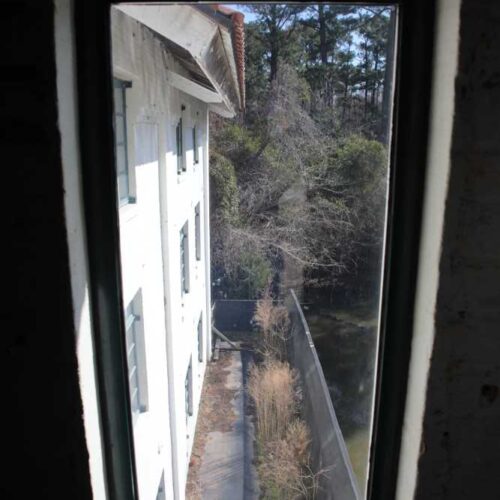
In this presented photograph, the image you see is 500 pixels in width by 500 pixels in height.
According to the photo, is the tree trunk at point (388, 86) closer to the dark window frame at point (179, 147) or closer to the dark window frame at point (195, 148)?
the dark window frame at point (179, 147)

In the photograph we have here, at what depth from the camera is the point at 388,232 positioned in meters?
1.05

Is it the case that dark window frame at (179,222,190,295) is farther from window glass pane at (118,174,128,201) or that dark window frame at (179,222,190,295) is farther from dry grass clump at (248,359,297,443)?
dry grass clump at (248,359,297,443)

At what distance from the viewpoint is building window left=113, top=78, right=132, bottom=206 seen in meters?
2.55

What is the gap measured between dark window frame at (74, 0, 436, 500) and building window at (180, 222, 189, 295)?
4.10 metres

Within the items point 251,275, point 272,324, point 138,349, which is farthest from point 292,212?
point 138,349

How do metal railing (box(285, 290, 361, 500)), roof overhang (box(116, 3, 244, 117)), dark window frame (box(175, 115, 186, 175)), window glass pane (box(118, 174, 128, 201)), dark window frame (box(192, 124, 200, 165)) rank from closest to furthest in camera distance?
roof overhang (box(116, 3, 244, 117)), metal railing (box(285, 290, 361, 500)), window glass pane (box(118, 174, 128, 201)), dark window frame (box(175, 115, 186, 175)), dark window frame (box(192, 124, 200, 165))

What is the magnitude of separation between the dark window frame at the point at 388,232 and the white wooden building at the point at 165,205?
4.1 inches

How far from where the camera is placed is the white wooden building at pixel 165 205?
1.92m

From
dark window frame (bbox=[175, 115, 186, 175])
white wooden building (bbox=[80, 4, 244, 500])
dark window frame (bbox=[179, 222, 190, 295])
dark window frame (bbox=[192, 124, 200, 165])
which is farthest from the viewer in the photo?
dark window frame (bbox=[192, 124, 200, 165])

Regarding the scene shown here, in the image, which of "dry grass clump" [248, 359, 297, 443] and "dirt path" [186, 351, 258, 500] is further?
"dirt path" [186, 351, 258, 500]

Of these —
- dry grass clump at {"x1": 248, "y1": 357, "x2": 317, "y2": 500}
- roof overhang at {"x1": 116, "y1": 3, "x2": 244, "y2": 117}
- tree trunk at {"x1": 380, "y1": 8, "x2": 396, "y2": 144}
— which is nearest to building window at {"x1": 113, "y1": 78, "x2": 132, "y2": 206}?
roof overhang at {"x1": 116, "y1": 3, "x2": 244, "y2": 117}

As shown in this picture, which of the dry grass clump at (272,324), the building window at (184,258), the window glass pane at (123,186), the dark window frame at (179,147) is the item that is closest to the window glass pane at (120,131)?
the window glass pane at (123,186)

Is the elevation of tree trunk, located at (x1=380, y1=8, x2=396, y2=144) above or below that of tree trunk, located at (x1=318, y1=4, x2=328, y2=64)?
below

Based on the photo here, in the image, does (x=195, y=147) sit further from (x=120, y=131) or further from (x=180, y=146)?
(x=120, y=131)
